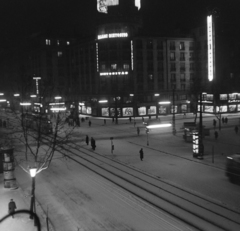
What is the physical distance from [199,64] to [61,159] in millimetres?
58319

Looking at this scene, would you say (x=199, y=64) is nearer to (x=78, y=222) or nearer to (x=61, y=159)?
(x=61, y=159)

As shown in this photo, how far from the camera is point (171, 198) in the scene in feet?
56.9

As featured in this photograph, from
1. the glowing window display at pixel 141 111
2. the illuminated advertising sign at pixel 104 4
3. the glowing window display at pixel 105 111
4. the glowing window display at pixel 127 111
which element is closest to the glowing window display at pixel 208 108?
the glowing window display at pixel 141 111

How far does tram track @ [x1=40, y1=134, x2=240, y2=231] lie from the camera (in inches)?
558

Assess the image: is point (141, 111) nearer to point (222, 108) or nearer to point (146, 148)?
point (222, 108)

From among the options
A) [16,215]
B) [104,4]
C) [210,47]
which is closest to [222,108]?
[210,47]

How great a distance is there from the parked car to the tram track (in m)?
3.60

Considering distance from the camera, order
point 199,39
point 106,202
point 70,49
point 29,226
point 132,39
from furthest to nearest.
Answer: point 70,49 < point 199,39 < point 132,39 < point 106,202 < point 29,226

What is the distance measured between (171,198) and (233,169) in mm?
5396

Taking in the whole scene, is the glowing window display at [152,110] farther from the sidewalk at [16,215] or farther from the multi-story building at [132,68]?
the sidewalk at [16,215]

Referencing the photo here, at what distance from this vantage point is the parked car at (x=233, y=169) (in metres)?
19.7

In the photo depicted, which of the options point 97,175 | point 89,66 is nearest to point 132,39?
point 89,66

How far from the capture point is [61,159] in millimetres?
28578

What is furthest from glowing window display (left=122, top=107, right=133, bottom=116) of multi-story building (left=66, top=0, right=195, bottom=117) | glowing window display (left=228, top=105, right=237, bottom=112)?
glowing window display (left=228, top=105, right=237, bottom=112)
